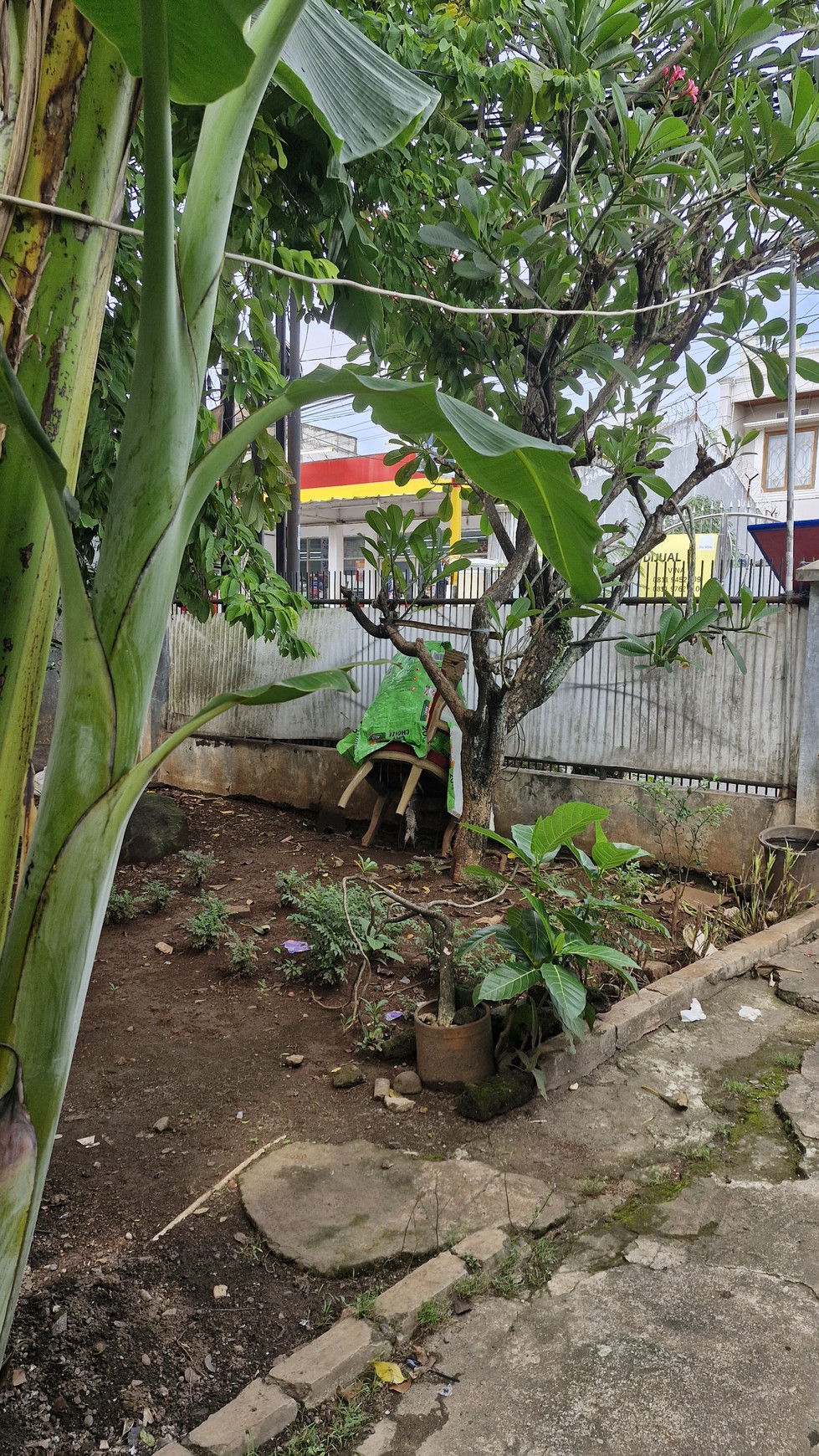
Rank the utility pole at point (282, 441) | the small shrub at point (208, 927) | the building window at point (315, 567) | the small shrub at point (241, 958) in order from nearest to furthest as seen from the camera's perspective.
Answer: the small shrub at point (241, 958) < the small shrub at point (208, 927) < the building window at point (315, 567) < the utility pole at point (282, 441)

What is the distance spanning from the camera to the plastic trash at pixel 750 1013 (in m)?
4.24

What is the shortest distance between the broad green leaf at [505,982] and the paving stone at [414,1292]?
2.71ft

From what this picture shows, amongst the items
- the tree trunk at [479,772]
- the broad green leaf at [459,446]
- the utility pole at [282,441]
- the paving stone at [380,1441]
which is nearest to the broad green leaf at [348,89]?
the broad green leaf at [459,446]

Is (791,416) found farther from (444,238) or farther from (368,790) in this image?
(368,790)

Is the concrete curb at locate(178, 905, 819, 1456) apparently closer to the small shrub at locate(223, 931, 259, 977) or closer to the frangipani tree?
the small shrub at locate(223, 931, 259, 977)

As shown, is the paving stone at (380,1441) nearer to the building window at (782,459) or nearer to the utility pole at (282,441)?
the utility pole at (282,441)

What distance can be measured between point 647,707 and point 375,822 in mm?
2147

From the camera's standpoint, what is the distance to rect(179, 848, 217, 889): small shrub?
228 inches

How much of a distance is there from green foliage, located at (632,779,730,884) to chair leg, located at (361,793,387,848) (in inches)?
72.6

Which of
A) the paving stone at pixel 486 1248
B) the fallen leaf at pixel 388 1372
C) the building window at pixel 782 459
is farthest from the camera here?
the building window at pixel 782 459

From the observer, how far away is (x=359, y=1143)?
117 inches

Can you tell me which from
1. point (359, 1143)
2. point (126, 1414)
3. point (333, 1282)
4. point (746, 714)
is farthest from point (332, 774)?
point (126, 1414)

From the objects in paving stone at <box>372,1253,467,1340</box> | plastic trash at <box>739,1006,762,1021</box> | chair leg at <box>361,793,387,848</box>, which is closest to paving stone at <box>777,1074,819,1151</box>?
A: plastic trash at <box>739,1006,762,1021</box>

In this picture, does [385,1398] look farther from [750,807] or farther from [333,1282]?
[750,807]
